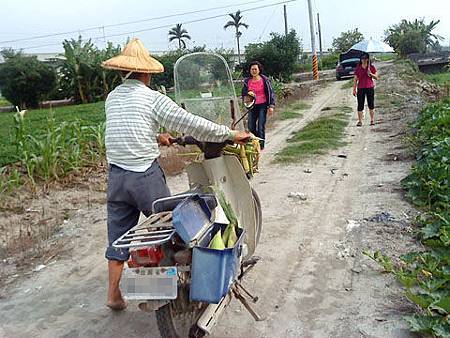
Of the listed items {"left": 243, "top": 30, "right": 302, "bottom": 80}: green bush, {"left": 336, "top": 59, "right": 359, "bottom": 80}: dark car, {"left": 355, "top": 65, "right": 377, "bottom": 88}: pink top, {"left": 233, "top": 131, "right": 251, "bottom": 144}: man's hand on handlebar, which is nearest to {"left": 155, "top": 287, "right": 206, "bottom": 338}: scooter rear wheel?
{"left": 233, "top": 131, "right": 251, "bottom": 144}: man's hand on handlebar

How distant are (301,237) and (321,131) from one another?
22.3 feet

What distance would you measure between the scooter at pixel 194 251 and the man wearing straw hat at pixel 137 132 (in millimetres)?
305

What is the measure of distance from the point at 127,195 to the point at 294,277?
167 centimetres

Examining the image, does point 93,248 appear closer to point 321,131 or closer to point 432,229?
point 432,229

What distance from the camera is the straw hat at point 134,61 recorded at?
12.2 ft

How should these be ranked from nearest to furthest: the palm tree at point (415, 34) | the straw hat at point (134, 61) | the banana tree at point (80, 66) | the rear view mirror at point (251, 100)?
1. the straw hat at point (134, 61)
2. the rear view mirror at point (251, 100)
3. the banana tree at point (80, 66)
4. the palm tree at point (415, 34)

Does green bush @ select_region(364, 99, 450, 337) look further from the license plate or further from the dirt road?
the license plate

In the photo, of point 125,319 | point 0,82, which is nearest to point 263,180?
point 125,319

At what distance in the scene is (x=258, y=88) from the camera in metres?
9.89

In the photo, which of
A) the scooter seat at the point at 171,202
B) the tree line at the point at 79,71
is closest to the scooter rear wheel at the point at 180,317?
the scooter seat at the point at 171,202

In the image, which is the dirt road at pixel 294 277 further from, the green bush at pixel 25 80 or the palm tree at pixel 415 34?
the palm tree at pixel 415 34

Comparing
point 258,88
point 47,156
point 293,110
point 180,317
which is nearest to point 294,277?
point 180,317

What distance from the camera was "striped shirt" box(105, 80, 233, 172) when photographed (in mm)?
3631

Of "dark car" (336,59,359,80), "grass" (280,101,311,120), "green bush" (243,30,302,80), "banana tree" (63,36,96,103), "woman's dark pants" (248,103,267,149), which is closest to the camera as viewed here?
"woman's dark pants" (248,103,267,149)
